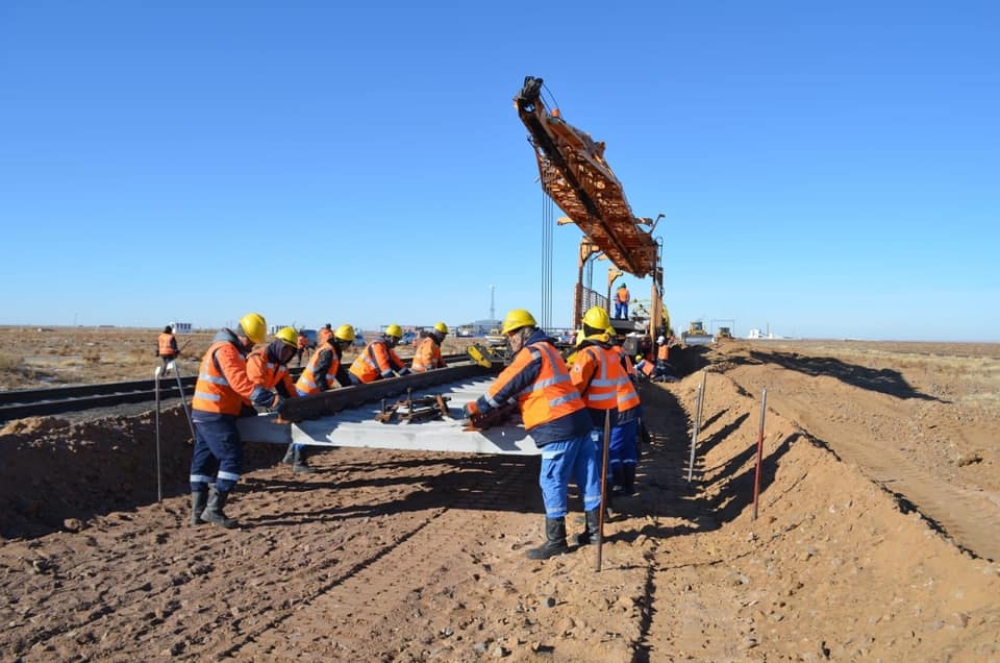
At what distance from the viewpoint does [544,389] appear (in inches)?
209

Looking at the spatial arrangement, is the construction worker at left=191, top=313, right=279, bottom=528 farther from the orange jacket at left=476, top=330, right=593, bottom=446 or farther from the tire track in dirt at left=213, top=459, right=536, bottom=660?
the orange jacket at left=476, top=330, right=593, bottom=446

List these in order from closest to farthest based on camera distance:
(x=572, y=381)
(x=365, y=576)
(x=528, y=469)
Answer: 1. (x=365, y=576)
2. (x=572, y=381)
3. (x=528, y=469)

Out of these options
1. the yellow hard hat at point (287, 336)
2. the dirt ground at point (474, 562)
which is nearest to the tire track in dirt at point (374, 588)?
the dirt ground at point (474, 562)

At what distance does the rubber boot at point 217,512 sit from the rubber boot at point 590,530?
9.92 ft

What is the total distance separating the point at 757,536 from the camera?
5.90m

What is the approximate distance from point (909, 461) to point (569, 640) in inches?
298

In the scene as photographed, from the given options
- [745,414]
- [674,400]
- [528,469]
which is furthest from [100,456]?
[674,400]

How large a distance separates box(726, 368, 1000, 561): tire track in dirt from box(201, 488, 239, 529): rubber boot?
5710 millimetres

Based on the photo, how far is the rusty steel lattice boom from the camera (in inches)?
412

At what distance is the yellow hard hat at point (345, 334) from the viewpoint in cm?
923

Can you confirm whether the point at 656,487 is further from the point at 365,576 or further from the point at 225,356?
the point at 225,356

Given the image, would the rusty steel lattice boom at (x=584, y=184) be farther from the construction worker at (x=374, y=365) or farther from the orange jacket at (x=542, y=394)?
the orange jacket at (x=542, y=394)

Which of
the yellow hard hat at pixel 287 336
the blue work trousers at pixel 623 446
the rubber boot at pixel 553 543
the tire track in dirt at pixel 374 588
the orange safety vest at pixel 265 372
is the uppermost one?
the yellow hard hat at pixel 287 336

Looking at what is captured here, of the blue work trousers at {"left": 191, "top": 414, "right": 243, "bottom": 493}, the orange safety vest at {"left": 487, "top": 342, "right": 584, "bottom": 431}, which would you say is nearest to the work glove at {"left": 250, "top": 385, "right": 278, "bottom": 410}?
the blue work trousers at {"left": 191, "top": 414, "right": 243, "bottom": 493}
